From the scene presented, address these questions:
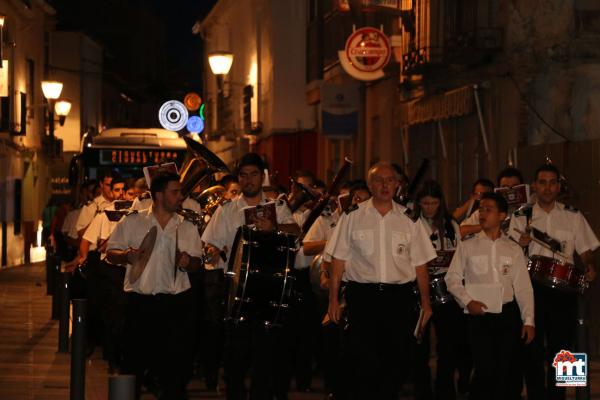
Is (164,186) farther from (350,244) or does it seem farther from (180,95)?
(180,95)

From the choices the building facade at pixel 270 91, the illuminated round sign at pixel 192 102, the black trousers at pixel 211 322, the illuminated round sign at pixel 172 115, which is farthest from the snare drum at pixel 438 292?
the illuminated round sign at pixel 192 102

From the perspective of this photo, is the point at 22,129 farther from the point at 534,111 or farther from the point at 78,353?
the point at 78,353

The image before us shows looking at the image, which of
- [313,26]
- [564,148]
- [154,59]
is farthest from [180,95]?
[564,148]

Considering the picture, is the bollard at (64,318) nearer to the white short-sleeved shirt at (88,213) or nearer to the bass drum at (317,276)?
the white short-sleeved shirt at (88,213)

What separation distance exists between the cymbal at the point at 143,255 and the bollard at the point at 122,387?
334 cm

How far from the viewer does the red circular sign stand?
82.2 feet

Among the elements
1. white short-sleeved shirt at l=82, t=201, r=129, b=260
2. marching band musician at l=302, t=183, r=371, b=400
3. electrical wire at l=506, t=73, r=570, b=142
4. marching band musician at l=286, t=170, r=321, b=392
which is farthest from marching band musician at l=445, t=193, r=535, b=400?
electrical wire at l=506, t=73, r=570, b=142

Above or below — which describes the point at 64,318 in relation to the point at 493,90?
below

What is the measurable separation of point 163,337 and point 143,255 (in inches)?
25.2

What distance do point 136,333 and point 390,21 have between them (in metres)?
17.1

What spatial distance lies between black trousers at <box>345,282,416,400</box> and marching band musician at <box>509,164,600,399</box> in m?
1.57

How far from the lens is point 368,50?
25.2 metres

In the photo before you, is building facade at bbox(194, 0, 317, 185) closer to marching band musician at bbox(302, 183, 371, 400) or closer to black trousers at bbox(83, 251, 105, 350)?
black trousers at bbox(83, 251, 105, 350)

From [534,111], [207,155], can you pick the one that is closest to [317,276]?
[207,155]
